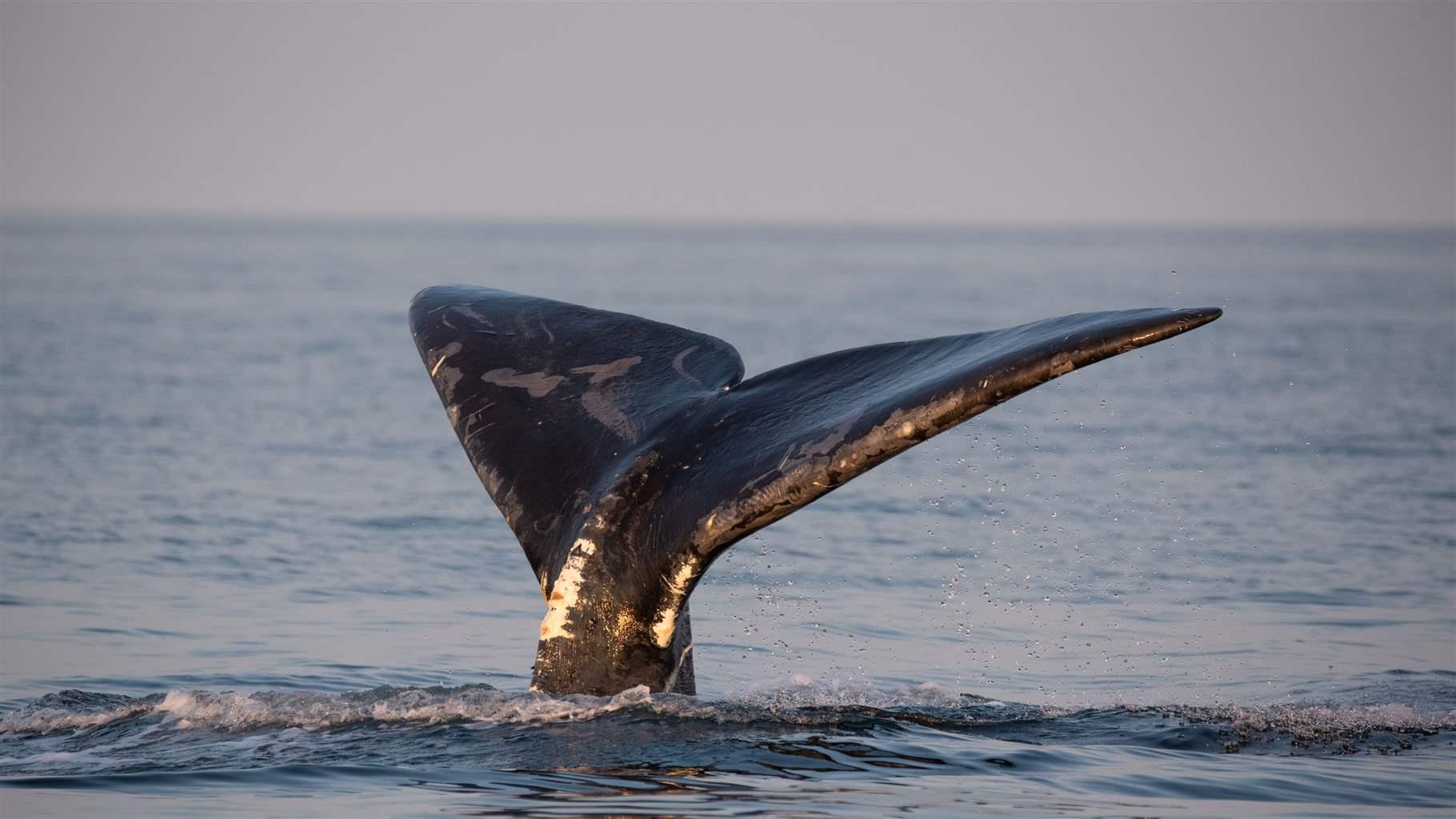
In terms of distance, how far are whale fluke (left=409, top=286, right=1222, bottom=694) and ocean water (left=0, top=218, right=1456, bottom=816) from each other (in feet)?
1.61

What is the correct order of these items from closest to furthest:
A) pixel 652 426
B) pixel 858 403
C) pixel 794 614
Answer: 1. pixel 858 403
2. pixel 652 426
3. pixel 794 614

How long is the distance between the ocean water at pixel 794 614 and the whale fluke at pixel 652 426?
49 cm

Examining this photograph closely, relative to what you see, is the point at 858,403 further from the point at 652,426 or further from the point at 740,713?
the point at 740,713

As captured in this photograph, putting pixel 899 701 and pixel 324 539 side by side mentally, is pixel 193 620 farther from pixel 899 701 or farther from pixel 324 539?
pixel 899 701

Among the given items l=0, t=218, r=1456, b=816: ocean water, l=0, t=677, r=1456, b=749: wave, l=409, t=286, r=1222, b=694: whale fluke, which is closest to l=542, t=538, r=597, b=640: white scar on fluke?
l=409, t=286, r=1222, b=694: whale fluke

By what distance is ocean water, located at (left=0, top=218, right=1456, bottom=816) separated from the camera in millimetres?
6777

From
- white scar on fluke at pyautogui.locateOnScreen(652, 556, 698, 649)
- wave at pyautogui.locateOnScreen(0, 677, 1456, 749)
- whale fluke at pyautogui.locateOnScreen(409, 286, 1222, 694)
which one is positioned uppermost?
whale fluke at pyautogui.locateOnScreen(409, 286, 1222, 694)

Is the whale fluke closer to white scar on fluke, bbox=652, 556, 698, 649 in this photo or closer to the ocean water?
white scar on fluke, bbox=652, 556, 698, 649

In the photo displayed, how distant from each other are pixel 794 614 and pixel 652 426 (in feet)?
15.8

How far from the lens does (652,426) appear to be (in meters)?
6.79

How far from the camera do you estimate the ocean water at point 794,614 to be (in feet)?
22.2

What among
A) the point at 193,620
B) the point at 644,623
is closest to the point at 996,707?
the point at 644,623

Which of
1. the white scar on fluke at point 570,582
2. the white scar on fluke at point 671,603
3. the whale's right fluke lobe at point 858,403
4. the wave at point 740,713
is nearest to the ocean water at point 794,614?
the wave at point 740,713

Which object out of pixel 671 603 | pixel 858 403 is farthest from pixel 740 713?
pixel 858 403
